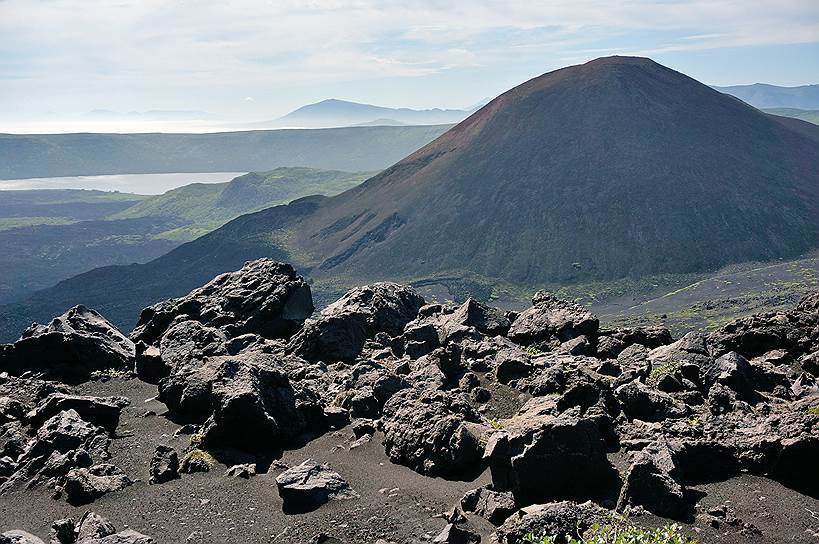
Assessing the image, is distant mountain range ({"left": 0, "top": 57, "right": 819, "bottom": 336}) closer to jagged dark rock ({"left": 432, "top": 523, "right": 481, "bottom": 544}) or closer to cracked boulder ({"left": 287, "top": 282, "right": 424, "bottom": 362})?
cracked boulder ({"left": 287, "top": 282, "right": 424, "bottom": 362})

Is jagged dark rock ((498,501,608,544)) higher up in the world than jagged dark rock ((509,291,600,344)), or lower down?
lower down

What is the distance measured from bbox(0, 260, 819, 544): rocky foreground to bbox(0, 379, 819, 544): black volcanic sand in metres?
0.06

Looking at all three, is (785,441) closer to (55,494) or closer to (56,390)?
(55,494)

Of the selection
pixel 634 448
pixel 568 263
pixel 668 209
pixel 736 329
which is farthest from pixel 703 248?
pixel 634 448

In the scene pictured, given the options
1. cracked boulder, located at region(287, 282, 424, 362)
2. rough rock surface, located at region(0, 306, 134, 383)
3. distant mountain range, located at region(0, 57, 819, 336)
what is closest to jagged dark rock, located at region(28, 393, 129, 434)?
rough rock surface, located at region(0, 306, 134, 383)

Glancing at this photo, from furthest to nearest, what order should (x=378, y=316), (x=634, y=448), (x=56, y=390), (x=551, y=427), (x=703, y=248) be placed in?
(x=703, y=248)
(x=378, y=316)
(x=56, y=390)
(x=634, y=448)
(x=551, y=427)

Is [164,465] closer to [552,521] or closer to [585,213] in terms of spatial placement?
[552,521]

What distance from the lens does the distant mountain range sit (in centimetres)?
15238

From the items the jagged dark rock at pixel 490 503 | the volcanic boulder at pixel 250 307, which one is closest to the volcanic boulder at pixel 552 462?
the jagged dark rock at pixel 490 503

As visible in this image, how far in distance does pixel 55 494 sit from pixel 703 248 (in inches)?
5910

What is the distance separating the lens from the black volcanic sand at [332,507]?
13719mm

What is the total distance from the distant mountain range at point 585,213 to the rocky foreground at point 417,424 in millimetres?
121002

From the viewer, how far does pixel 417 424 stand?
1800 centimetres

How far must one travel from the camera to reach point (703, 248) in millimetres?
150125
